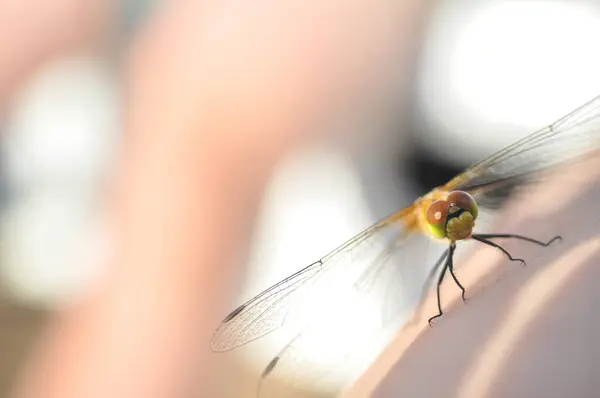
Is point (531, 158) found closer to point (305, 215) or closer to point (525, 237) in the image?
point (525, 237)

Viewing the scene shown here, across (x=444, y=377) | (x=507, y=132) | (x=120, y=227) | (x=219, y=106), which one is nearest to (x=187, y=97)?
(x=219, y=106)

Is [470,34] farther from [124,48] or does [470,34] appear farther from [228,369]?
[124,48]

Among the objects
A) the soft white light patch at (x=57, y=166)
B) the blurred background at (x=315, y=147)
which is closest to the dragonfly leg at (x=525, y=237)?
the blurred background at (x=315, y=147)

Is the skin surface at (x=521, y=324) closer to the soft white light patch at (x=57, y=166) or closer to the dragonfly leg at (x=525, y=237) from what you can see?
the dragonfly leg at (x=525, y=237)

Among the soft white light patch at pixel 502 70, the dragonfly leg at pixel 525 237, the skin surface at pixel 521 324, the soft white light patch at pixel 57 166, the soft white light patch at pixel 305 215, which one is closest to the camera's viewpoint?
the skin surface at pixel 521 324

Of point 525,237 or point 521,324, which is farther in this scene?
point 525,237

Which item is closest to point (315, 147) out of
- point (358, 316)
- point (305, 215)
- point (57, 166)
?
point (305, 215)

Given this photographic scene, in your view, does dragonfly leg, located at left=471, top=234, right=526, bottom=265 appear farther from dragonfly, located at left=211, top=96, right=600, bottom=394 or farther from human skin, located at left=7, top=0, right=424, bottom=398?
human skin, located at left=7, top=0, right=424, bottom=398

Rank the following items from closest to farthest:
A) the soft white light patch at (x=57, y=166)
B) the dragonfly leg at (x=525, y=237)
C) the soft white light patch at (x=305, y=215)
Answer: the dragonfly leg at (x=525, y=237) → the soft white light patch at (x=305, y=215) → the soft white light patch at (x=57, y=166)
